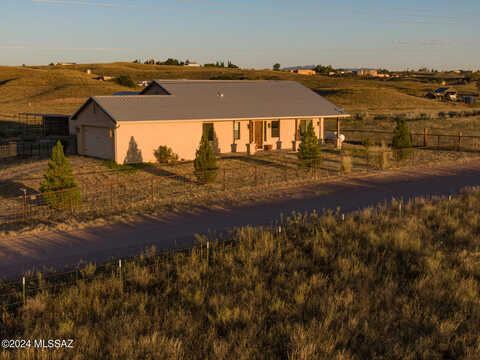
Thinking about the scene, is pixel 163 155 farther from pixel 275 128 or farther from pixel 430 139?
pixel 430 139

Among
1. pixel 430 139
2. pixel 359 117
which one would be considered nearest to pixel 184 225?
pixel 430 139

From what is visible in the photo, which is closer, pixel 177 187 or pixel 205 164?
pixel 177 187

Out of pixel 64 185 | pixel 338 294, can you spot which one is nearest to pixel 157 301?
pixel 338 294

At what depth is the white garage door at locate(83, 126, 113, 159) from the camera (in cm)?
2739

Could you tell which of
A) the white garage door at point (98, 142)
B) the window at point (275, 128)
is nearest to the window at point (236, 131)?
the window at point (275, 128)

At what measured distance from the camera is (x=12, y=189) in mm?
21406

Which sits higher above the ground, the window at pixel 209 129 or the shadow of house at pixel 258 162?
the window at pixel 209 129

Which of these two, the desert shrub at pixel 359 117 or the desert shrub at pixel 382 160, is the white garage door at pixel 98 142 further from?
the desert shrub at pixel 359 117

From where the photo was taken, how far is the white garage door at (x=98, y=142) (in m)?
27.4

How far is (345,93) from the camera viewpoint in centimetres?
9212

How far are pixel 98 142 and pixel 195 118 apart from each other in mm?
5588

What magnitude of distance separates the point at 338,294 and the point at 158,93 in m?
26.2

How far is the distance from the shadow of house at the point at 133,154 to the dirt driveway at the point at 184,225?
9897 mm

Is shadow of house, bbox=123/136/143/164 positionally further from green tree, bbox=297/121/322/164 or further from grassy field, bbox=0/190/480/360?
grassy field, bbox=0/190/480/360
